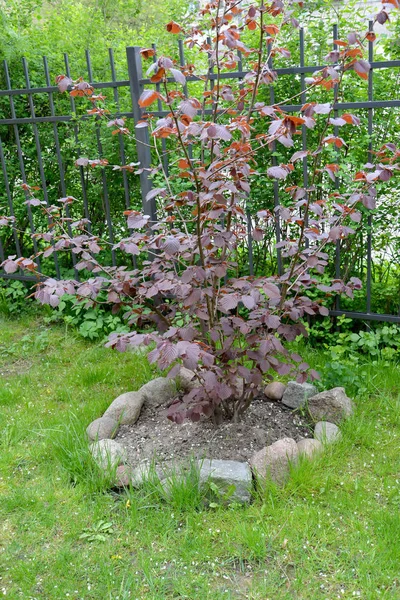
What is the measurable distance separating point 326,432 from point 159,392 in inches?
41.2

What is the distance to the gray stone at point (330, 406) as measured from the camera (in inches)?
130

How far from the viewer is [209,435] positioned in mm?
3217

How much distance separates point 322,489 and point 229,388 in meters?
0.64

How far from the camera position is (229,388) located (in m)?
2.99

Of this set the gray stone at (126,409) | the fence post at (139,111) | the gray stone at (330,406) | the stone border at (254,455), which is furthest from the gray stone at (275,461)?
the fence post at (139,111)

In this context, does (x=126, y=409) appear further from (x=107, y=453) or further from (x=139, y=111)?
(x=139, y=111)

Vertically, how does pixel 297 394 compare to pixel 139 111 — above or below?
below

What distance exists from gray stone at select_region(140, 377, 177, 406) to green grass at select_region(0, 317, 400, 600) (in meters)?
0.38

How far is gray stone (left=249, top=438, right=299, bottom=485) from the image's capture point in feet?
9.39

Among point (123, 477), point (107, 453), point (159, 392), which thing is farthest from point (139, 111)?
point (123, 477)

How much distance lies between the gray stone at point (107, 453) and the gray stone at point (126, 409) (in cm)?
28

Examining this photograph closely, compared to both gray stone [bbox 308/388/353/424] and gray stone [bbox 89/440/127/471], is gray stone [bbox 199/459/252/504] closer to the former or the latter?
gray stone [bbox 89/440/127/471]

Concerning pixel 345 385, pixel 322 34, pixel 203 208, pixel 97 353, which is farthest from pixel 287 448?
pixel 322 34

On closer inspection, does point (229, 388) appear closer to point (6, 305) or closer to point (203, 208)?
point (203, 208)
